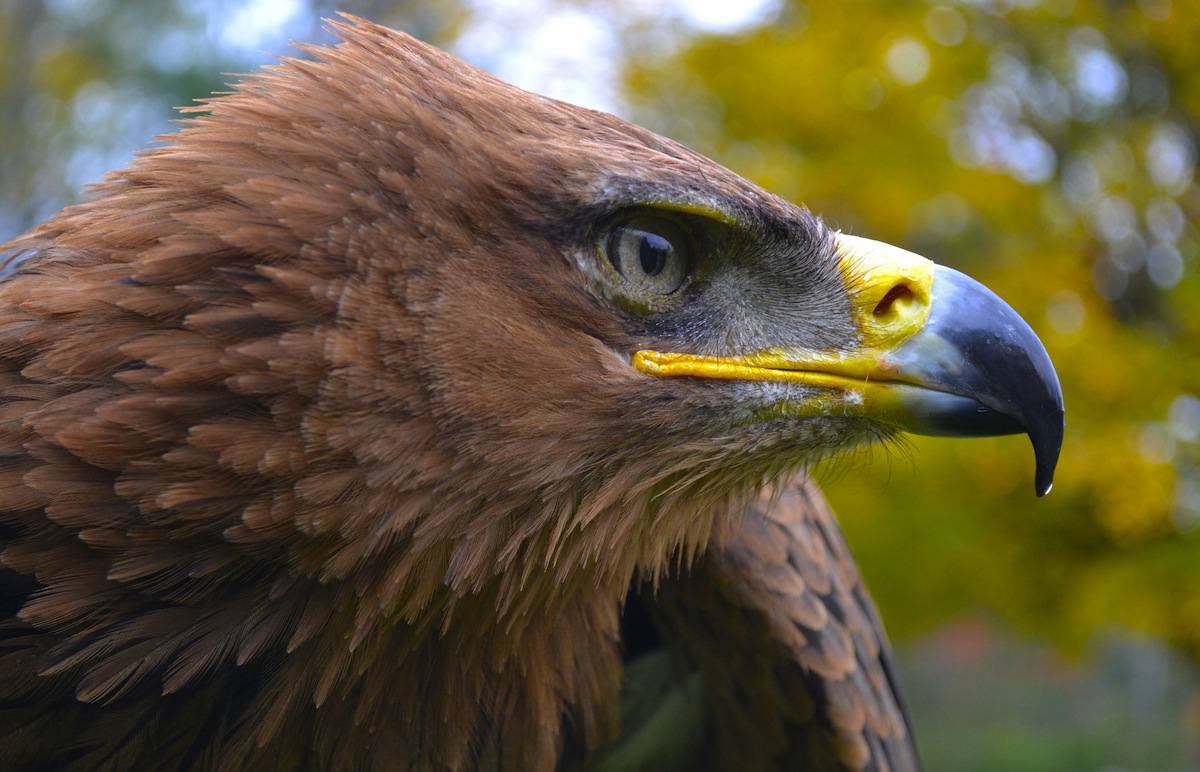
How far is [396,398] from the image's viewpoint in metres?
2.06

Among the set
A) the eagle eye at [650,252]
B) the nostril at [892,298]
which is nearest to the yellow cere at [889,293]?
the nostril at [892,298]

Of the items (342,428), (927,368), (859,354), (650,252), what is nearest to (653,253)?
(650,252)

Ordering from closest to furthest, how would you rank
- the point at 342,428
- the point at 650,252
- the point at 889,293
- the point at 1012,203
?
the point at 342,428
the point at 650,252
the point at 889,293
the point at 1012,203

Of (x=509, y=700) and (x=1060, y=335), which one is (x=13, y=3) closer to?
(x=1060, y=335)

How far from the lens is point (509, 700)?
8.15ft

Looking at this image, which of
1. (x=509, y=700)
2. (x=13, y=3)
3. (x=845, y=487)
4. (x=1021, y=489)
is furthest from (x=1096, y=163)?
(x=13, y=3)

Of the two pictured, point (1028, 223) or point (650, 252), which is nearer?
point (650, 252)

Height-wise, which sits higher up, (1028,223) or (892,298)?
(1028,223)

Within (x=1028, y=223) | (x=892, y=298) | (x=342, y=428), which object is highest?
(x=1028, y=223)

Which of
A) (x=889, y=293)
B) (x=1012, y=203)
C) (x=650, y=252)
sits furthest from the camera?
(x=1012, y=203)

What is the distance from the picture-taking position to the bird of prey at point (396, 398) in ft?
6.68

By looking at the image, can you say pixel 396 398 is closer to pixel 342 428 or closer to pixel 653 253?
pixel 342 428

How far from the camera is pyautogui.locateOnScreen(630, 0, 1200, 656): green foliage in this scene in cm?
909

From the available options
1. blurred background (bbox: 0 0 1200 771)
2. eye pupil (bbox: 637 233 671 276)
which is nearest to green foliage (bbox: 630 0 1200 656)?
blurred background (bbox: 0 0 1200 771)
